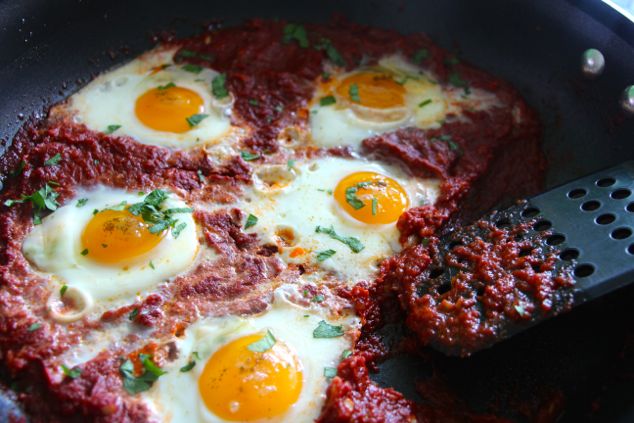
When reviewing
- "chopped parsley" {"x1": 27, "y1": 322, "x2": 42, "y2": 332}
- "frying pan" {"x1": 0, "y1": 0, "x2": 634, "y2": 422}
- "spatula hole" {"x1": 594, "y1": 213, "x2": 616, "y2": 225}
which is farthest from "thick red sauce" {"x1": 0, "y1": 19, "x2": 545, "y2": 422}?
"spatula hole" {"x1": 594, "y1": 213, "x2": 616, "y2": 225}

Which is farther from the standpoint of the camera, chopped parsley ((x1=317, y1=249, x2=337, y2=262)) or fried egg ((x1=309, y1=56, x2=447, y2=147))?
fried egg ((x1=309, y1=56, x2=447, y2=147))

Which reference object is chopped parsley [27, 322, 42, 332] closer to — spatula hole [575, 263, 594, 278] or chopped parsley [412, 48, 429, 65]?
spatula hole [575, 263, 594, 278]

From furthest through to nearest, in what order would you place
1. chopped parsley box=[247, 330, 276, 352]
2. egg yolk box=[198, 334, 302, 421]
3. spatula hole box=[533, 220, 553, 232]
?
spatula hole box=[533, 220, 553, 232] → chopped parsley box=[247, 330, 276, 352] → egg yolk box=[198, 334, 302, 421]

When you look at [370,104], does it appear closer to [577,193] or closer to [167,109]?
[167,109]

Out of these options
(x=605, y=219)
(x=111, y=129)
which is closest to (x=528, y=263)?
(x=605, y=219)

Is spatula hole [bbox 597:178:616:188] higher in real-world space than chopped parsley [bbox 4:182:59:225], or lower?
higher

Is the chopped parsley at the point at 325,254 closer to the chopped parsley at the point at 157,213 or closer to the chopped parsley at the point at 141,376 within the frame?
the chopped parsley at the point at 157,213

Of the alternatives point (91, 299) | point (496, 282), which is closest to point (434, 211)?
point (496, 282)
